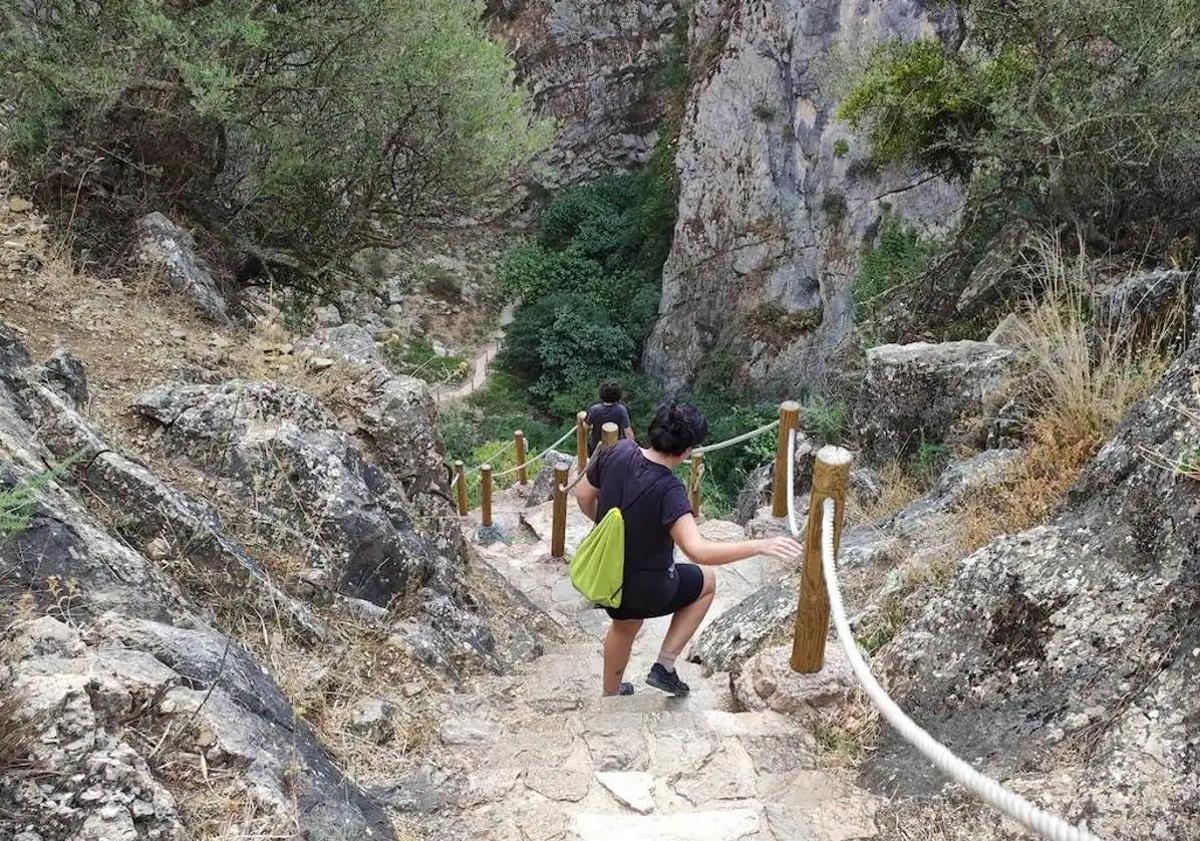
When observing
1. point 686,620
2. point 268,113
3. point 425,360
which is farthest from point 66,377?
point 425,360

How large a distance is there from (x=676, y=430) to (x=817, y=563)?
73 centimetres

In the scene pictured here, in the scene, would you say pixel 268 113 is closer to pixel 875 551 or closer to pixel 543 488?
pixel 875 551

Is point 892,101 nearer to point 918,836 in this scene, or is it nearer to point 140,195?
point 140,195

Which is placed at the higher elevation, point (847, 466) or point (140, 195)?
point (140, 195)

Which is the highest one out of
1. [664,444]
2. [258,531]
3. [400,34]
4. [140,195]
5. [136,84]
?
[400,34]

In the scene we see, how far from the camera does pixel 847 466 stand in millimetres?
3143

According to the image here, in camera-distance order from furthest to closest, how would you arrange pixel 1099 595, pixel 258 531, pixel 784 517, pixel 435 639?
pixel 784 517 → pixel 435 639 → pixel 258 531 → pixel 1099 595

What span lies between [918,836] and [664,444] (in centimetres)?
155

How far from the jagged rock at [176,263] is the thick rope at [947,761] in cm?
442

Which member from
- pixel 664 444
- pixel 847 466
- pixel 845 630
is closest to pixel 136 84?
pixel 664 444

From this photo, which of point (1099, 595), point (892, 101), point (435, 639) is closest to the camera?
point (1099, 595)

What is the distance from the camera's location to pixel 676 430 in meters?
3.26

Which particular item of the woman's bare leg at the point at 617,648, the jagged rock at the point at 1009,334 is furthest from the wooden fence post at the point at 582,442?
the woman's bare leg at the point at 617,648

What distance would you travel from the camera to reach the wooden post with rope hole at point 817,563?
3145mm
